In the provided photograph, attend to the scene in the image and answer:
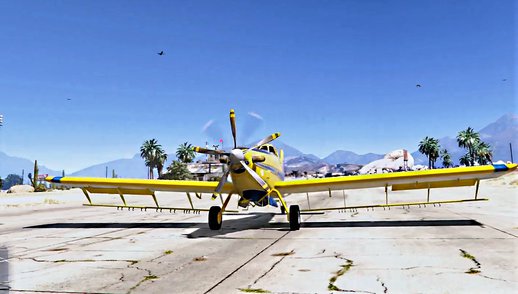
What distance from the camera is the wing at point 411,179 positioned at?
524 inches

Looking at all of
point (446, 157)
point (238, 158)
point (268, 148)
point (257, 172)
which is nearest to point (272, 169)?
point (268, 148)

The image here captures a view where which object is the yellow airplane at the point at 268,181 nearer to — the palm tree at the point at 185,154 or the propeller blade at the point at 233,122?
the propeller blade at the point at 233,122

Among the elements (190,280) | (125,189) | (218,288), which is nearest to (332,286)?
(218,288)

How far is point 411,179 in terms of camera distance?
1410 centimetres

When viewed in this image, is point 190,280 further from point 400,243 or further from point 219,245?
point 400,243

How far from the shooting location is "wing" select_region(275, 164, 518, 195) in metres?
13.3

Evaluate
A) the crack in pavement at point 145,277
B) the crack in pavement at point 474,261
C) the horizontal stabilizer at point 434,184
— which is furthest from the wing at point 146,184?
the crack in pavement at point 474,261

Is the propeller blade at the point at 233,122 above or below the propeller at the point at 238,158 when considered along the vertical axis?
above

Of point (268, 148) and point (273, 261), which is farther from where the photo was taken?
point (268, 148)

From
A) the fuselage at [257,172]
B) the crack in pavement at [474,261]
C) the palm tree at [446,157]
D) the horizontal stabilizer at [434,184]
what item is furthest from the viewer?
the palm tree at [446,157]

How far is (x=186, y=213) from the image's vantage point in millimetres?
23625

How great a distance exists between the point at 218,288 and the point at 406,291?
2952 millimetres

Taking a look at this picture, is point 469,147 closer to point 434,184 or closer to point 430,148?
point 430,148

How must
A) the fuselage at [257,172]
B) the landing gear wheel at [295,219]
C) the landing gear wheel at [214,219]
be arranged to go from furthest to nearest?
the landing gear wheel at [214,219] < the landing gear wheel at [295,219] < the fuselage at [257,172]
